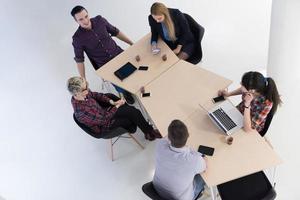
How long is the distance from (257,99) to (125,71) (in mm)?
1457

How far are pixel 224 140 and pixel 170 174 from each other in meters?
0.64

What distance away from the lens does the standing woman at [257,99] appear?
289cm

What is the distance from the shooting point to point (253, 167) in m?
2.80

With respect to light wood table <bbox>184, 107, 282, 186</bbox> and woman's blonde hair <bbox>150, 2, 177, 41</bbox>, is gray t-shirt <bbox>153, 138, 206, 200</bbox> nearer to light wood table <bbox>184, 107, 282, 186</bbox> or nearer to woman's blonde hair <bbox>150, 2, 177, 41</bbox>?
light wood table <bbox>184, 107, 282, 186</bbox>

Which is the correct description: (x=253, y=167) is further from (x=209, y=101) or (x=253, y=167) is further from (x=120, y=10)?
(x=120, y=10)

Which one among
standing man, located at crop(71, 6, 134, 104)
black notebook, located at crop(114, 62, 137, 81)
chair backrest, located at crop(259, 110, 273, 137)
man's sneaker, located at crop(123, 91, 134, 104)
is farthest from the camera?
man's sneaker, located at crop(123, 91, 134, 104)

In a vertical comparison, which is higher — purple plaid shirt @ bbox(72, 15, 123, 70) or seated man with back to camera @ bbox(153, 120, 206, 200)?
purple plaid shirt @ bbox(72, 15, 123, 70)

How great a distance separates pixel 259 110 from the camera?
2.99 m

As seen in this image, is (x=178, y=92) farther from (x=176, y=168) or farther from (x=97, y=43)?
(x=97, y=43)

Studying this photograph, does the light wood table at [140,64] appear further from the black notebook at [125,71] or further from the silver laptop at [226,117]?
the silver laptop at [226,117]

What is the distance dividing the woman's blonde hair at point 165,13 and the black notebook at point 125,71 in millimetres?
570

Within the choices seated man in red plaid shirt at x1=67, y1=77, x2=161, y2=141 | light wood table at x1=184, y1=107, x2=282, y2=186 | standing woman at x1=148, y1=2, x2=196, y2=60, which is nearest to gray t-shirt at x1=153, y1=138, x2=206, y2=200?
light wood table at x1=184, y1=107, x2=282, y2=186

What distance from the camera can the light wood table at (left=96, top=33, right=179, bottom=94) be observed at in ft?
12.0

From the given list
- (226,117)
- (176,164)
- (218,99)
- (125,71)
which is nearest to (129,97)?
(125,71)
